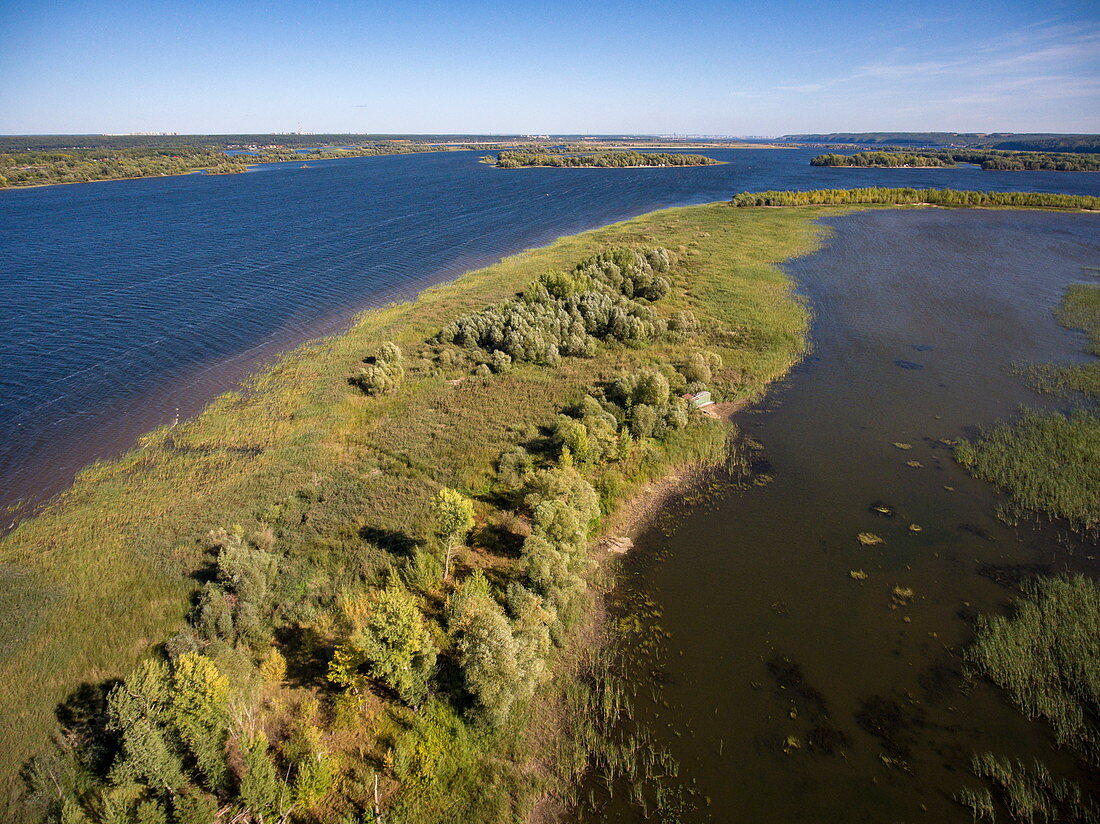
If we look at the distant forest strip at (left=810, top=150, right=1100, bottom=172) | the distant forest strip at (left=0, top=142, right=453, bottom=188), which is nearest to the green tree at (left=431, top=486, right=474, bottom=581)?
the distant forest strip at (left=0, top=142, right=453, bottom=188)

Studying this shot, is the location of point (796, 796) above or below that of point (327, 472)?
below

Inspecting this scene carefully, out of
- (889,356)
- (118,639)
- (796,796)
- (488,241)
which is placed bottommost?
(796,796)

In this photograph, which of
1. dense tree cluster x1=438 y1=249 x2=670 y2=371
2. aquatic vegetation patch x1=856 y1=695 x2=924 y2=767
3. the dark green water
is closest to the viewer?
the dark green water

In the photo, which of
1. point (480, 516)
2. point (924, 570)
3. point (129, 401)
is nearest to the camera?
point (924, 570)

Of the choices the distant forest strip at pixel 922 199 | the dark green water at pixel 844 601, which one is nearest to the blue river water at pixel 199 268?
the distant forest strip at pixel 922 199

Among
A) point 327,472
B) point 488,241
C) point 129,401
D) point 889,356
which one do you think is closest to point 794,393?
point 889,356

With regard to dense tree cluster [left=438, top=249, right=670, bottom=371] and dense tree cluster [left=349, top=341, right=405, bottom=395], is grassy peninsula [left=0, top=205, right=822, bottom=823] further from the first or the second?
dense tree cluster [left=438, top=249, right=670, bottom=371]

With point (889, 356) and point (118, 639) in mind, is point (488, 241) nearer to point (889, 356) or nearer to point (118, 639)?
point (889, 356)
